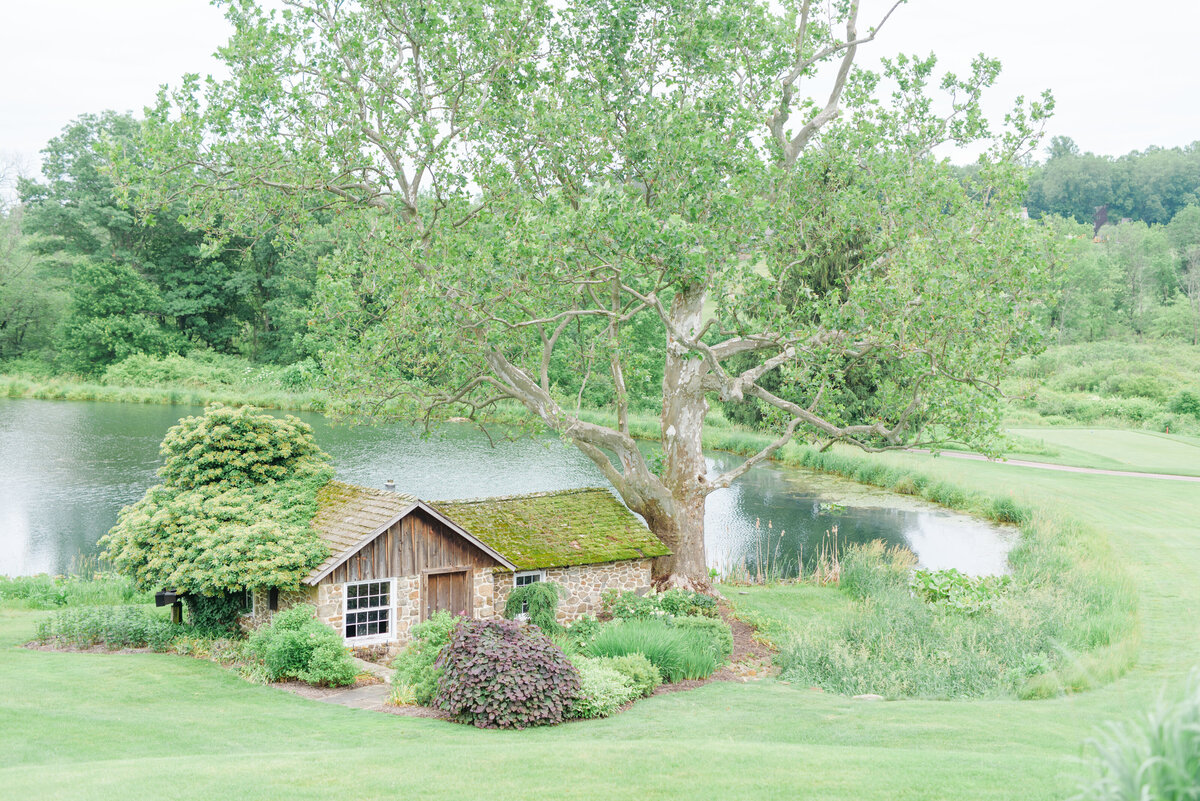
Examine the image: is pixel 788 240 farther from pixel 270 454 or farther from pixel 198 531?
pixel 198 531

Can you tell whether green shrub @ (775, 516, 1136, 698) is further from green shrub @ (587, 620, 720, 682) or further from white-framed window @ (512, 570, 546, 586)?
white-framed window @ (512, 570, 546, 586)

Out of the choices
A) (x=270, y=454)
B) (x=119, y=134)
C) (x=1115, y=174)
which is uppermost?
(x=1115, y=174)

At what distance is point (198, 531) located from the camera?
1583 centimetres

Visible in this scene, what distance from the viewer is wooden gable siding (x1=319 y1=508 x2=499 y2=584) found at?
626 inches

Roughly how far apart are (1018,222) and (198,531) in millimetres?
16864

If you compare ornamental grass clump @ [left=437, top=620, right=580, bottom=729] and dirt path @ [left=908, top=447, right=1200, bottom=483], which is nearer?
ornamental grass clump @ [left=437, top=620, right=580, bottom=729]

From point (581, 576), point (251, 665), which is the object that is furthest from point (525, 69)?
point (251, 665)

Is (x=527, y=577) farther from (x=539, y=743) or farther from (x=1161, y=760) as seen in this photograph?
(x=1161, y=760)

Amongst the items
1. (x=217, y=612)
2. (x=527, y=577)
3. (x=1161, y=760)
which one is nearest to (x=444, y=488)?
(x=527, y=577)

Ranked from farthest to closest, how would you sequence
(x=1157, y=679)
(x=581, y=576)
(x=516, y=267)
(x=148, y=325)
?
(x=148, y=325) → (x=581, y=576) → (x=516, y=267) → (x=1157, y=679)

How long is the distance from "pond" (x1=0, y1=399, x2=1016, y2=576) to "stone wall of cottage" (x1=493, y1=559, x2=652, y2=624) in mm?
4900

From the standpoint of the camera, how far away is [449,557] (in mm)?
16953

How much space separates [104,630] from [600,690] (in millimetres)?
10209

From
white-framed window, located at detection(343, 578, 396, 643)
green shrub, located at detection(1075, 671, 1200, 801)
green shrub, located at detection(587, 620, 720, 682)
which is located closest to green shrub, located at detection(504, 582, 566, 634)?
green shrub, located at detection(587, 620, 720, 682)
